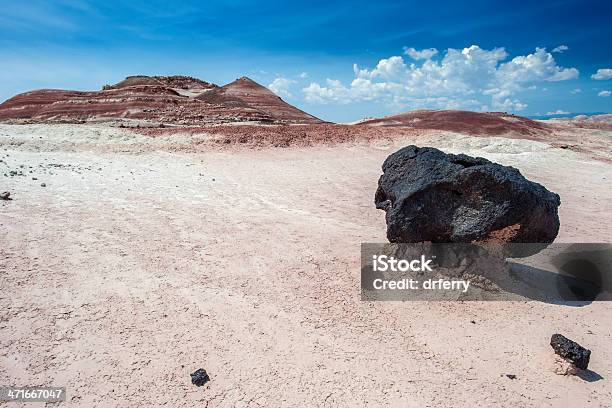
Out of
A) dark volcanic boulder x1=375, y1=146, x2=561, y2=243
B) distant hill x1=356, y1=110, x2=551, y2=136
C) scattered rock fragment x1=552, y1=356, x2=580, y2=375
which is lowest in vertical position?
scattered rock fragment x1=552, y1=356, x2=580, y2=375

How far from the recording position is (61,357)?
4500 millimetres

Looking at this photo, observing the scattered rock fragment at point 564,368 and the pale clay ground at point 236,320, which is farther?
the scattered rock fragment at point 564,368

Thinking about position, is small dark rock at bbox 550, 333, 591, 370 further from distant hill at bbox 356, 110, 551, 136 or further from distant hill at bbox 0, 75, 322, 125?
distant hill at bbox 356, 110, 551, 136

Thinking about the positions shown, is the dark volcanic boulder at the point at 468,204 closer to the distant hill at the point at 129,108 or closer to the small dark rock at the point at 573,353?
the small dark rock at the point at 573,353

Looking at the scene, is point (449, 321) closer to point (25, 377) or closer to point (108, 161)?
point (25, 377)

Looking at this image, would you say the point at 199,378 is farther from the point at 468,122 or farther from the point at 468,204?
the point at 468,122

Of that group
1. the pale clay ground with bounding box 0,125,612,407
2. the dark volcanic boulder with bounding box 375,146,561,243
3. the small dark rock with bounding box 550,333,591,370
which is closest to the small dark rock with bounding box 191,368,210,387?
the pale clay ground with bounding box 0,125,612,407

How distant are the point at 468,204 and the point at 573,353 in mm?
2376

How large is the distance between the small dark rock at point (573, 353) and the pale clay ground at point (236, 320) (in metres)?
0.19

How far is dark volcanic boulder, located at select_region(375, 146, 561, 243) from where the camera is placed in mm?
5941

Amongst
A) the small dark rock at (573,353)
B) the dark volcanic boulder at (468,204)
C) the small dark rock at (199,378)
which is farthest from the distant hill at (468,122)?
the small dark rock at (199,378)

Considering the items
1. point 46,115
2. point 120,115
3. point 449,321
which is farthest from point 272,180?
point 46,115

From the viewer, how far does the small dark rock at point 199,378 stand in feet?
14.4

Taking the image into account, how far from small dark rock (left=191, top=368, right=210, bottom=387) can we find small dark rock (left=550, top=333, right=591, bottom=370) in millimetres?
4195
